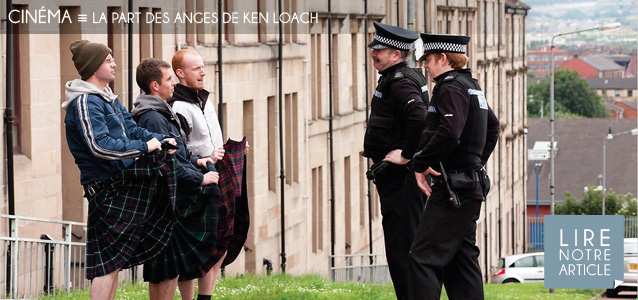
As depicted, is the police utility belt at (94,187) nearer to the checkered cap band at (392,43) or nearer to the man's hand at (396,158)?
the man's hand at (396,158)

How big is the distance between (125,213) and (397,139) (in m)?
2.58

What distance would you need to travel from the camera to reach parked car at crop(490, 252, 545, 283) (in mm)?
52062

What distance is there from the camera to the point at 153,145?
10.6m

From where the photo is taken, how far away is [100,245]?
35.0 ft

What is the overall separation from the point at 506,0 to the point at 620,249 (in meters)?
46.6

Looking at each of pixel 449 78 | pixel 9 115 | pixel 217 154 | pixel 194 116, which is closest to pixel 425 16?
pixel 9 115

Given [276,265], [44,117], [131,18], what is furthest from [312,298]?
[276,265]

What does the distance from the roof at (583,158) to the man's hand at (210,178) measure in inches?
4161

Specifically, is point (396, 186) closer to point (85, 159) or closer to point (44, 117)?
point (85, 159)

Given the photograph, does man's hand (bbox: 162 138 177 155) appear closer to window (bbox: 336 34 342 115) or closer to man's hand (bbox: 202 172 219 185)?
man's hand (bbox: 202 172 219 185)

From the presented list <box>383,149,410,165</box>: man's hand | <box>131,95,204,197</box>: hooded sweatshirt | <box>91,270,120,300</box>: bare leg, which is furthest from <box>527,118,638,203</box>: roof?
<box>91,270,120,300</box>: bare leg

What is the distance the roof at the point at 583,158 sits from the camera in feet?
395

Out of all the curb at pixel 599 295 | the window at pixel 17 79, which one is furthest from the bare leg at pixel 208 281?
the curb at pixel 599 295

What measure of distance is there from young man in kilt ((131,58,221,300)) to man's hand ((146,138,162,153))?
1.65 ft
